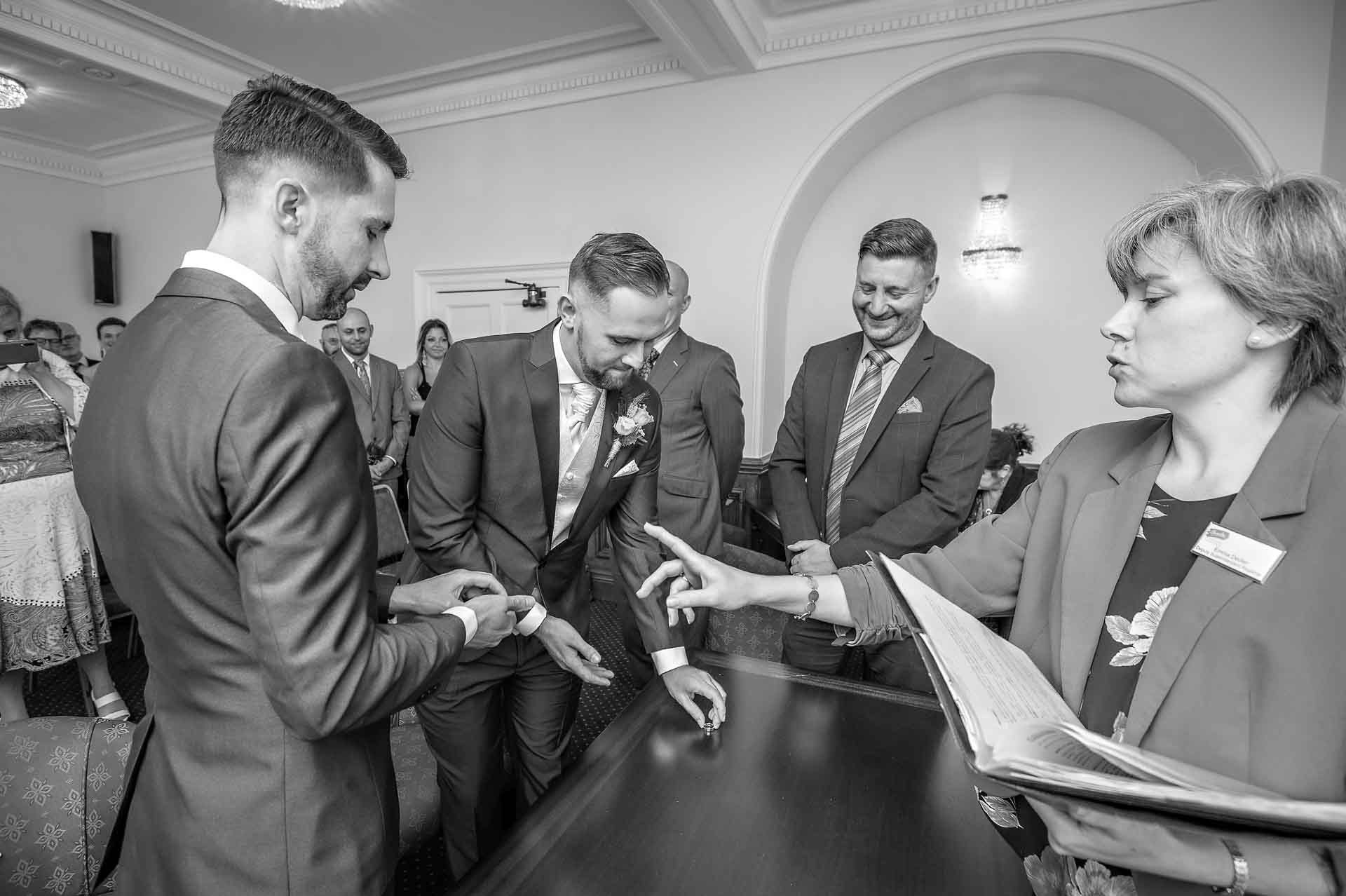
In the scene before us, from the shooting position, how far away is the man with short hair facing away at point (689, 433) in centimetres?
324

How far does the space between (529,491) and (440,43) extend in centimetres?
473

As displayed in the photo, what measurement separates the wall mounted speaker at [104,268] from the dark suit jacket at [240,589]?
925cm

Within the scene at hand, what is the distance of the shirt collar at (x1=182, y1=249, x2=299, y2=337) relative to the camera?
966 millimetres

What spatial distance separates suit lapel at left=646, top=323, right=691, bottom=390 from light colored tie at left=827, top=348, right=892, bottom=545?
3.43 feet

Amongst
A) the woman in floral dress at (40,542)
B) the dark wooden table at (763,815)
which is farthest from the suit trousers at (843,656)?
the woman in floral dress at (40,542)

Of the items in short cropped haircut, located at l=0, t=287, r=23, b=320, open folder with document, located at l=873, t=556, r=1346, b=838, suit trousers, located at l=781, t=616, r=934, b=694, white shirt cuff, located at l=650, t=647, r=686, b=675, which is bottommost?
suit trousers, located at l=781, t=616, r=934, b=694

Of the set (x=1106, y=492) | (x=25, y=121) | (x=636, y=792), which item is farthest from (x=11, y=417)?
(x=25, y=121)

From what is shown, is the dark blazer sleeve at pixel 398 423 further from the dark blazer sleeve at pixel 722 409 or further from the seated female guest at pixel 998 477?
the seated female guest at pixel 998 477

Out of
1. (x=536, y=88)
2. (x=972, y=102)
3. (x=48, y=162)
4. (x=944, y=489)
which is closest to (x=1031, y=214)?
(x=972, y=102)

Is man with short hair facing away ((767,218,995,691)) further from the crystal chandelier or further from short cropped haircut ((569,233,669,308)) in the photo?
the crystal chandelier

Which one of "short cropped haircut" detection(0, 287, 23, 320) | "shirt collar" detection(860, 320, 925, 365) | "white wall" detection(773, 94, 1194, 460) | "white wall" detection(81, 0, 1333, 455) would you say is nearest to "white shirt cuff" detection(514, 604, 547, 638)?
"shirt collar" detection(860, 320, 925, 365)

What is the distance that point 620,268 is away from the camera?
5.55 feet

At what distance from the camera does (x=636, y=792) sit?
1143mm

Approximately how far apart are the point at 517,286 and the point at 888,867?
17.9ft
